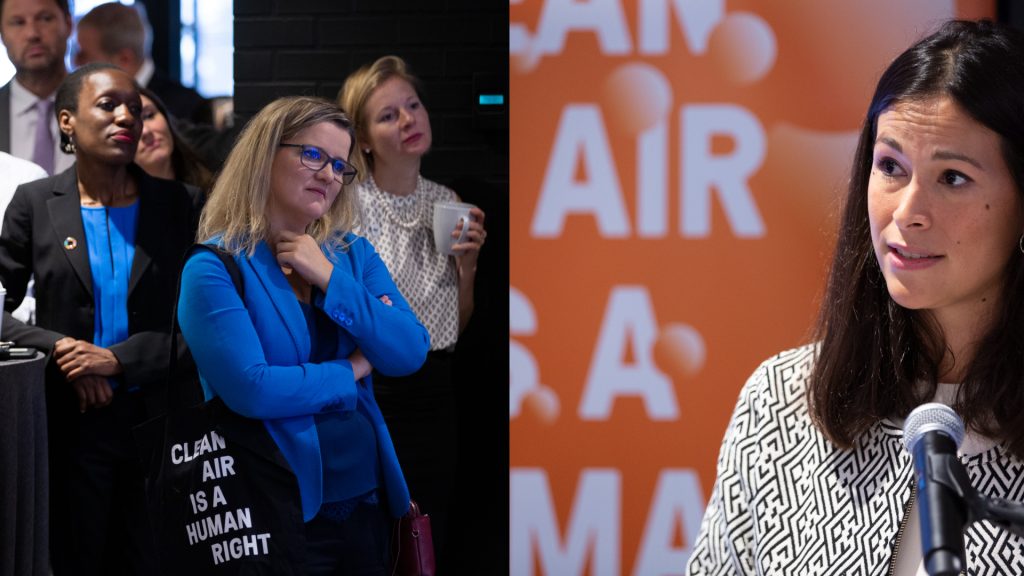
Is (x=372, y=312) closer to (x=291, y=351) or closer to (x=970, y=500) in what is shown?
(x=291, y=351)

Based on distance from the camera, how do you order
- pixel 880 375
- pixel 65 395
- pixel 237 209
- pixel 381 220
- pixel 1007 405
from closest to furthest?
pixel 1007 405
pixel 880 375
pixel 237 209
pixel 65 395
pixel 381 220

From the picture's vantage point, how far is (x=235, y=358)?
102 inches

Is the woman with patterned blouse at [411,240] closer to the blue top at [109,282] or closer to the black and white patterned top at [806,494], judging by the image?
the blue top at [109,282]

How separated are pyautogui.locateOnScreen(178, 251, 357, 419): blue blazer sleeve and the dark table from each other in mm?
506

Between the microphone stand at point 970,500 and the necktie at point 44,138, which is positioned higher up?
the necktie at point 44,138

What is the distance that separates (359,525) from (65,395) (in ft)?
4.76

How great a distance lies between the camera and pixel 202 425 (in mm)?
2572

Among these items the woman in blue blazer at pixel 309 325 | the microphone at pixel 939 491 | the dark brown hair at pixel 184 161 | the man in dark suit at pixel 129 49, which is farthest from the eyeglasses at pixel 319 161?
the microphone at pixel 939 491

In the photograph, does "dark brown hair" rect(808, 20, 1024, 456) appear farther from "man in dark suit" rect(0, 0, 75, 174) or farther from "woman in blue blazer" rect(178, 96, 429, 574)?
"man in dark suit" rect(0, 0, 75, 174)

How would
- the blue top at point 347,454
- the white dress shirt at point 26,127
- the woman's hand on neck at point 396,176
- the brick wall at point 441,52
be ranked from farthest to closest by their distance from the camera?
the white dress shirt at point 26,127
the brick wall at point 441,52
the woman's hand on neck at point 396,176
the blue top at point 347,454

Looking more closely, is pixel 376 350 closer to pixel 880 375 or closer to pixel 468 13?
pixel 880 375

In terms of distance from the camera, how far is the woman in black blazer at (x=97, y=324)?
11.9ft

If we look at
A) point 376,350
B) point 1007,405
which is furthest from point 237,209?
point 1007,405

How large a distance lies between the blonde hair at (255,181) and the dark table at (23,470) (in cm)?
55
